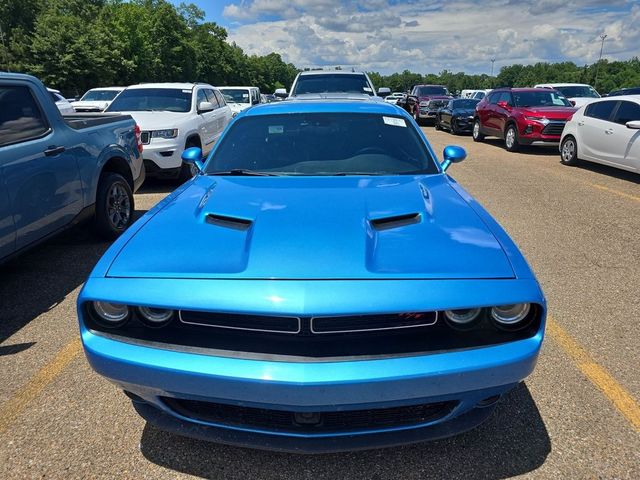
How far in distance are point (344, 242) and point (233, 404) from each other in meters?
0.81

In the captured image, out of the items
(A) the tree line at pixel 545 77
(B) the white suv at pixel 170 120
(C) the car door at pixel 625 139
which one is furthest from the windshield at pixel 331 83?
(A) the tree line at pixel 545 77

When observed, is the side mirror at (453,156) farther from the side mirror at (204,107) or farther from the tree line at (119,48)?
the tree line at (119,48)

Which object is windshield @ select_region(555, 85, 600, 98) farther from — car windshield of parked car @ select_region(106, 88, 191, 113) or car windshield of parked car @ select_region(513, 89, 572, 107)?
car windshield of parked car @ select_region(106, 88, 191, 113)

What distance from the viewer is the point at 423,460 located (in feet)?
7.50

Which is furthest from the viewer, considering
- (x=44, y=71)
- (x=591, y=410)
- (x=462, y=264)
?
(x=44, y=71)

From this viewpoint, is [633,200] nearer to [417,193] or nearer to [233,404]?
[417,193]

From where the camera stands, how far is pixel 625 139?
29.1 ft

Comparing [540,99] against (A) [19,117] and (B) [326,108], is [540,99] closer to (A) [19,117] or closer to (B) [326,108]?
(B) [326,108]

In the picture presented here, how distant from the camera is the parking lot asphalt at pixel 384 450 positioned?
224 centimetres

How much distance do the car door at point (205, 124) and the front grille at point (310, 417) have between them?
7929mm

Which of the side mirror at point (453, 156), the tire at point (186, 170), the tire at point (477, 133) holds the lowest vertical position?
the tire at point (477, 133)

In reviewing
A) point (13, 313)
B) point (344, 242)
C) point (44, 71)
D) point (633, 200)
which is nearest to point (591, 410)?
point (344, 242)

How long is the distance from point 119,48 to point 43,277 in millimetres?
46048

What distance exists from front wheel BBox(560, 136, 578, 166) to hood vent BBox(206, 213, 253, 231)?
33.7 ft
